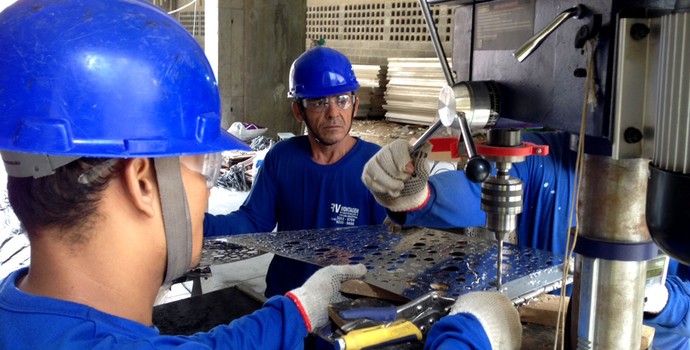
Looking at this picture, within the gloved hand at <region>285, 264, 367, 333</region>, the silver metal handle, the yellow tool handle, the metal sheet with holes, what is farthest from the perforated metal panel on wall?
the silver metal handle

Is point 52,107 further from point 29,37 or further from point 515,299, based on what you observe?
point 515,299

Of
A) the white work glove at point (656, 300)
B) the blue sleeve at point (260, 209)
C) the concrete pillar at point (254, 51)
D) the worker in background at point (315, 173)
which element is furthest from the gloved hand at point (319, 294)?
the concrete pillar at point (254, 51)

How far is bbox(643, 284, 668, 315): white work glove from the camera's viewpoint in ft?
4.67

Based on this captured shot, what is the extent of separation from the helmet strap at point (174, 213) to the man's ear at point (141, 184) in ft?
0.03

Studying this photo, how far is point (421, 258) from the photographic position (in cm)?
154

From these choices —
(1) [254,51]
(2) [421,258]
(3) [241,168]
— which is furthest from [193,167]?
(1) [254,51]

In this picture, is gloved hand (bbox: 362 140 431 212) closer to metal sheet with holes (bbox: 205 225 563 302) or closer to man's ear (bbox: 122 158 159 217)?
metal sheet with holes (bbox: 205 225 563 302)

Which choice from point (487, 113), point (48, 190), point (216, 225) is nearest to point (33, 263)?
point (48, 190)

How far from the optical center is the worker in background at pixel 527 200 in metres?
1.43

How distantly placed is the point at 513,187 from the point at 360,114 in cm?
374

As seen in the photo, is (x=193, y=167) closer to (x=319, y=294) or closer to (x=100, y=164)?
(x=100, y=164)

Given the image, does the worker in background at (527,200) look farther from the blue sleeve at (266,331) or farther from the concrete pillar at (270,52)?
the concrete pillar at (270,52)

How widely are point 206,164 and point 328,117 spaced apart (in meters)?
1.29

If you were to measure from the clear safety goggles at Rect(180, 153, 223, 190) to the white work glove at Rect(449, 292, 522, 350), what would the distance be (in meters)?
0.48
